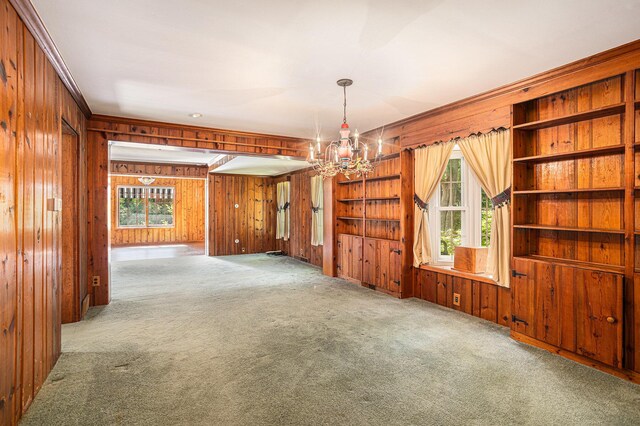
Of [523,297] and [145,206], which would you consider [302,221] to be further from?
[145,206]

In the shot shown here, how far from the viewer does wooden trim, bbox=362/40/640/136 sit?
8.76 ft

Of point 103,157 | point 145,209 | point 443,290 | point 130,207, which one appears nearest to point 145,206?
point 145,209

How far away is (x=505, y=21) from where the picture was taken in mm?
2309

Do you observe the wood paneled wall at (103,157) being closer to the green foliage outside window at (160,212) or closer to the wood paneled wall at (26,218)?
the wood paneled wall at (26,218)

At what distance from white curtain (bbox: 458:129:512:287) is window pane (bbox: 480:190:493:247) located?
1.60ft

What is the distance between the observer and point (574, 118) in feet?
10.1

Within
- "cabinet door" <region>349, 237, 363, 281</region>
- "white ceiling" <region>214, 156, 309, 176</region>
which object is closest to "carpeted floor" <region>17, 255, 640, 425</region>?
"cabinet door" <region>349, 237, 363, 281</region>

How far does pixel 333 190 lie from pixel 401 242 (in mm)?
1917

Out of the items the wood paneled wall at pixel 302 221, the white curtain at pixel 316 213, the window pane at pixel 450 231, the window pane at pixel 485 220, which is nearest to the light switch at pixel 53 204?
the window pane at pixel 450 231

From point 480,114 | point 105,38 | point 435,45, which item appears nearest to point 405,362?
point 435,45

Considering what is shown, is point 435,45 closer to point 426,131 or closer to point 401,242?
point 426,131

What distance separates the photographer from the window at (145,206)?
1221 centimetres

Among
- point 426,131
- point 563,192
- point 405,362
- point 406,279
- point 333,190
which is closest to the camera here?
point 405,362

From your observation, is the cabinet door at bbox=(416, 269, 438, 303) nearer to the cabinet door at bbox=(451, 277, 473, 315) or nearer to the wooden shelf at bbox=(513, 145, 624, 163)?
the cabinet door at bbox=(451, 277, 473, 315)
